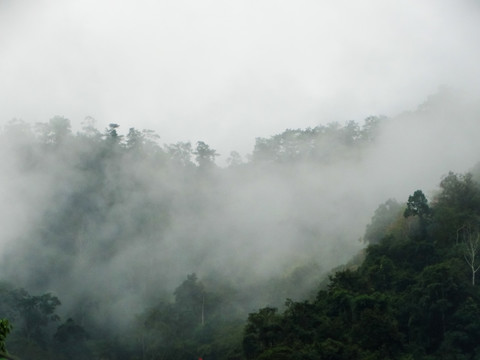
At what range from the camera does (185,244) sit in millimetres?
63812

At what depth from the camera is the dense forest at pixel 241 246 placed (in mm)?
35344

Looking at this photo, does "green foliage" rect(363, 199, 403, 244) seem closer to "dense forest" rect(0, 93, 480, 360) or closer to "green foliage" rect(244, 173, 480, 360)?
"dense forest" rect(0, 93, 480, 360)

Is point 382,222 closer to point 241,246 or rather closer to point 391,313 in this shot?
point 391,313

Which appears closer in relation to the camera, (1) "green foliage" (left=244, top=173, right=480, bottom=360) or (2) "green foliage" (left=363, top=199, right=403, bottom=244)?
(1) "green foliage" (left=244, top=173, right=480, bottom=360)

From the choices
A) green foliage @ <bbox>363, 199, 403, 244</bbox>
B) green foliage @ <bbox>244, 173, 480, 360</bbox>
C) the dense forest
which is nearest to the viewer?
green foliage @ <bbox>244, 173, 480, 360</bbox>

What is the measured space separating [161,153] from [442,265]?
140ft

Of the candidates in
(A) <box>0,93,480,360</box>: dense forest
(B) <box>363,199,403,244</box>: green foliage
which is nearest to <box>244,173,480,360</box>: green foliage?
(A) <box>0,93,480,360</box>: dense forest

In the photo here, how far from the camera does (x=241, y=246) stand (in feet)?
203

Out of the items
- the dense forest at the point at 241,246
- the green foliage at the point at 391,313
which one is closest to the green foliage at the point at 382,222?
the dense forest at the point at 241,246

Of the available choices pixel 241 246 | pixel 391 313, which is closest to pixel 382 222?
pixel 391 313

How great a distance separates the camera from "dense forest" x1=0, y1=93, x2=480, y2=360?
116ft

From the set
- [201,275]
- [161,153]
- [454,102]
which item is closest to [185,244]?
[201,275]

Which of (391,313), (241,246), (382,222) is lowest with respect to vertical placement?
(391,313)

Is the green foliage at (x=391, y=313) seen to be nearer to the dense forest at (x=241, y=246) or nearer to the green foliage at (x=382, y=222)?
the dense forest at (x=241, y=246)
